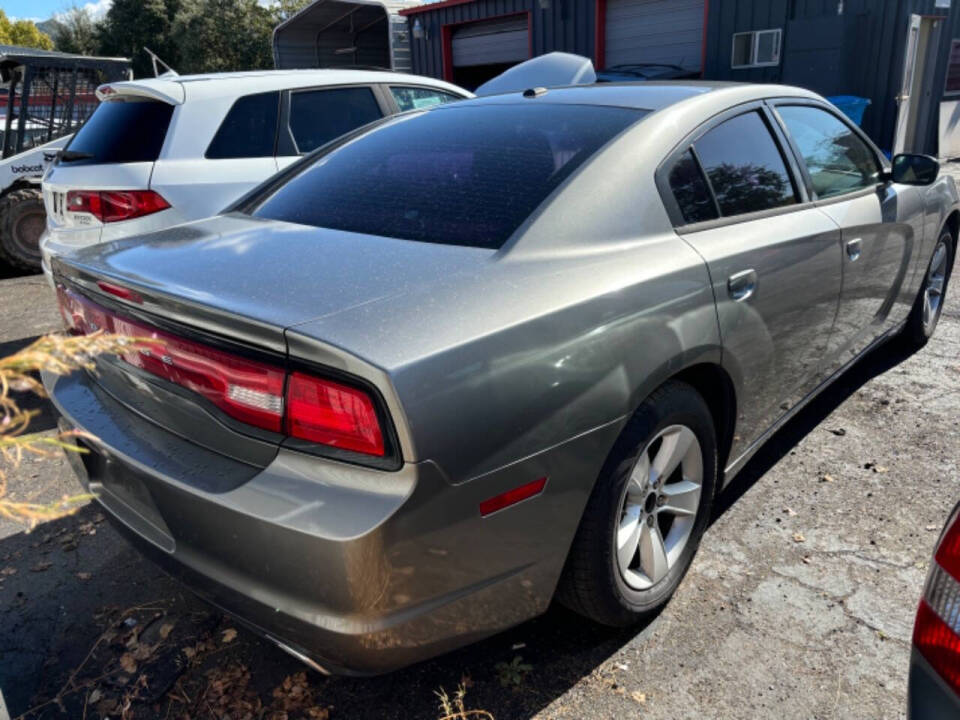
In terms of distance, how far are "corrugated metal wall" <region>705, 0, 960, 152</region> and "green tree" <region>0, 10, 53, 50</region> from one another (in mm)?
42333

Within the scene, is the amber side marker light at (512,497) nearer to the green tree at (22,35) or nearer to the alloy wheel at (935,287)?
the alloy wheel at (935,287)

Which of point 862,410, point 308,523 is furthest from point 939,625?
point 862,410

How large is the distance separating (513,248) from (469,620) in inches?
37.2

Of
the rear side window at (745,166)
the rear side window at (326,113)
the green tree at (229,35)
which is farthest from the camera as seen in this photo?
the green tree at (229,35)

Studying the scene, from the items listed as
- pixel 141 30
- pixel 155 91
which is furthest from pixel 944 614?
pixel 141 30

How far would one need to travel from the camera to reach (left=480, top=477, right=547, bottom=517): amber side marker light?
1712 millimetres

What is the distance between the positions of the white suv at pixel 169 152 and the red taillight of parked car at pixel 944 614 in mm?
4076

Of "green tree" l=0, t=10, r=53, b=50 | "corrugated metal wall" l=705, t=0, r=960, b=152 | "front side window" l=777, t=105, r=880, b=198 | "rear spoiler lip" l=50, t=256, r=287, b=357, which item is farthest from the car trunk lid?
"green tree" l=0, t=10, r=53, b=50

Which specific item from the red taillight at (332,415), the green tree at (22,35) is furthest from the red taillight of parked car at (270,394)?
the green tree at (22,35)

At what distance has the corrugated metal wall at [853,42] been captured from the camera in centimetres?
1140

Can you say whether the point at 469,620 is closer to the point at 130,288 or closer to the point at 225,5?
the point at 130,288

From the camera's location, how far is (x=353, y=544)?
1558mm

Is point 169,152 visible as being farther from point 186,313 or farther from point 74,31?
point 74,31

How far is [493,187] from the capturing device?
2289mm
